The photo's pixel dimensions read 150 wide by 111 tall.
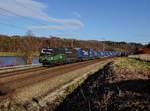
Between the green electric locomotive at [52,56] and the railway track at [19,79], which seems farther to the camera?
the green electric locomotive at [52,56]

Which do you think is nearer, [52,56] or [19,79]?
[19,79]

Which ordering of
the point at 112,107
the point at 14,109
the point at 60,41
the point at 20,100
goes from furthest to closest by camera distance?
the point at 60,41 < the point at 20,100 < the point at 14,109 < the point at 112,107

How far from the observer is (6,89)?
20.2 meters

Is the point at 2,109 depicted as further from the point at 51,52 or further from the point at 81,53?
the point at 81,53

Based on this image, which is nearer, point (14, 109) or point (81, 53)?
point (14, 109)

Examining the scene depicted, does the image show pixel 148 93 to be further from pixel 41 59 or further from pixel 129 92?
pixel 41 59

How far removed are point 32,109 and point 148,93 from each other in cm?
503

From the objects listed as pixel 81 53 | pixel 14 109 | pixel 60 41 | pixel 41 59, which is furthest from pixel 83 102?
pixel 60 41

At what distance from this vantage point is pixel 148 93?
1324 centimetres

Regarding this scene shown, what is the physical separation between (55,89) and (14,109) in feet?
23.2

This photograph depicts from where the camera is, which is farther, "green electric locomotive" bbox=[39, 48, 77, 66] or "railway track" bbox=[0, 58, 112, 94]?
"green electric locomotive" bbox=[39, 48, 77, 66]

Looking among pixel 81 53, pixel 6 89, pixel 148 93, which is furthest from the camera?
pixel 81 53

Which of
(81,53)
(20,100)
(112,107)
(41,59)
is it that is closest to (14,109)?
(20,100)

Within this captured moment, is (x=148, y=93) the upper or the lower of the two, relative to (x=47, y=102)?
upper
